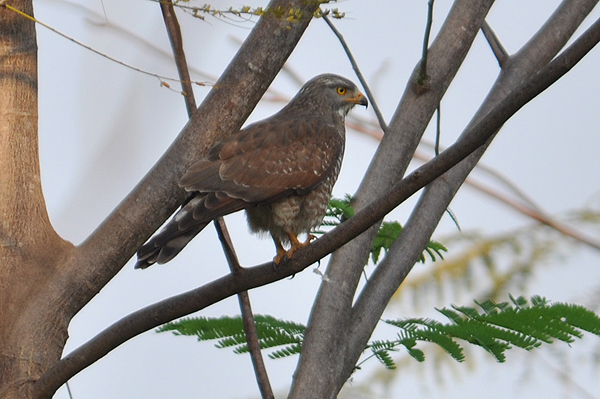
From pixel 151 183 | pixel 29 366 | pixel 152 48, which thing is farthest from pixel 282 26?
pixel 29 366

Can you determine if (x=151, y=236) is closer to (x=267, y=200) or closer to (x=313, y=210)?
(x=267, y=200)

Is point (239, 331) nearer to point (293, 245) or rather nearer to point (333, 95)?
point (293, 245)

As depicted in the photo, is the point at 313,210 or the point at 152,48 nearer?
the point at 152,48

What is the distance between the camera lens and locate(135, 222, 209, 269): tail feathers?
3113mm

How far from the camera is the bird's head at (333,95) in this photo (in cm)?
471

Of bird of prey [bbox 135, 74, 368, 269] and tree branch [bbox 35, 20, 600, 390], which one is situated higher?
bird of prey [bbox 135, 74, 368, 269]

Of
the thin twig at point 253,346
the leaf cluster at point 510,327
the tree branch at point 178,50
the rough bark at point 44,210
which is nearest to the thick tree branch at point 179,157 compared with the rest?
the rough bark at point 44,210

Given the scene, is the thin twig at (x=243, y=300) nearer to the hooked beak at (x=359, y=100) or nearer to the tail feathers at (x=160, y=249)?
the tail feathers at (x=160, y=249)

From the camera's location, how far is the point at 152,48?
2.29 meters

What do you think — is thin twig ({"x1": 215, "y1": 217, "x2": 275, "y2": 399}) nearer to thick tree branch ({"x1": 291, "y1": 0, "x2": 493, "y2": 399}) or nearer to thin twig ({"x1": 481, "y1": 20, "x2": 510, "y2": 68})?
thick tree branch ({"x1": 291, "y1": 0, "x2": 493, "y2": 399})

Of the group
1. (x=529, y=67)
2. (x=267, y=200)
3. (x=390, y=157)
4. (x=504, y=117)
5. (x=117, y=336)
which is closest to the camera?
(x=504, y=117)

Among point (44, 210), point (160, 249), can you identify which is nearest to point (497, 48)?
point (160, 249)

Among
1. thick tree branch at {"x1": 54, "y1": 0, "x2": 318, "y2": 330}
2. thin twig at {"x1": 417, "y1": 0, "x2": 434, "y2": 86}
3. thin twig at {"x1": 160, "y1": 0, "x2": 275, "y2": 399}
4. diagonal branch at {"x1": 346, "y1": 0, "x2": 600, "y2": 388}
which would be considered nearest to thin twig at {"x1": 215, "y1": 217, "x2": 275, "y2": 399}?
thin twig at {"x1": 160, "y1": 0, "x2": 275, "y2": 399}

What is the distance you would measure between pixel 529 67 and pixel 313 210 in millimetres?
1428
